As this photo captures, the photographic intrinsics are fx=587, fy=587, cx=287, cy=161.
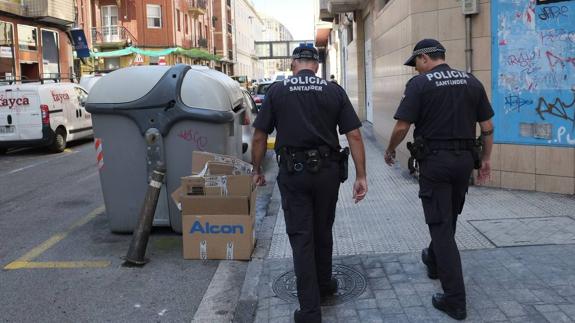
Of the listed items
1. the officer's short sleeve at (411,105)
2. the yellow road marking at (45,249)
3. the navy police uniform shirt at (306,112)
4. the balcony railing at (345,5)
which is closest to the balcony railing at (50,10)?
the balcony railing at (345,5)

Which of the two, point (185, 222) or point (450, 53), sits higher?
point (450, 53)

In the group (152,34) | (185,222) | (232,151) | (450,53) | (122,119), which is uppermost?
(152,34)

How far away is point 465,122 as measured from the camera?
13.0ft

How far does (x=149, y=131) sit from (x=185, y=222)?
112 centimetres

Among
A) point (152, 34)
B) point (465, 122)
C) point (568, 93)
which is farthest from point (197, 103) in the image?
point (152, 34)

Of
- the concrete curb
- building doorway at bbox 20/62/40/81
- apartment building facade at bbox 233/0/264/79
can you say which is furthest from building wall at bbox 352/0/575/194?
apartment building facade at bbox 233/0/264/79

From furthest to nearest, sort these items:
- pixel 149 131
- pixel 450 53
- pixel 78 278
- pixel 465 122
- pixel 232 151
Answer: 1. pixel 450 53
2. pixel 232 151
3. pixel 149 131
4. pixel 78 278
5. pixel 465 122

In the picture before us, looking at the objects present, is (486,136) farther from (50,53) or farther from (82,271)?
(50,53)

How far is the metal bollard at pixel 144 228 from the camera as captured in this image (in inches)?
214

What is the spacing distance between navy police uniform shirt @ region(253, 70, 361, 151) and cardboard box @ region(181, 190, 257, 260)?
147cm

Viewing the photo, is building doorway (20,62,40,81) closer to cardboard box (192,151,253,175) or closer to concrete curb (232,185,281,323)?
concrete curb (232,185,281,323)

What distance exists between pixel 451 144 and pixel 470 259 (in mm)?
1421

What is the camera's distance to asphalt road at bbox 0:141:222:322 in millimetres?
4426

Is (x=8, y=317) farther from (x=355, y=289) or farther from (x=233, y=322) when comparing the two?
(x=355, y=289)
